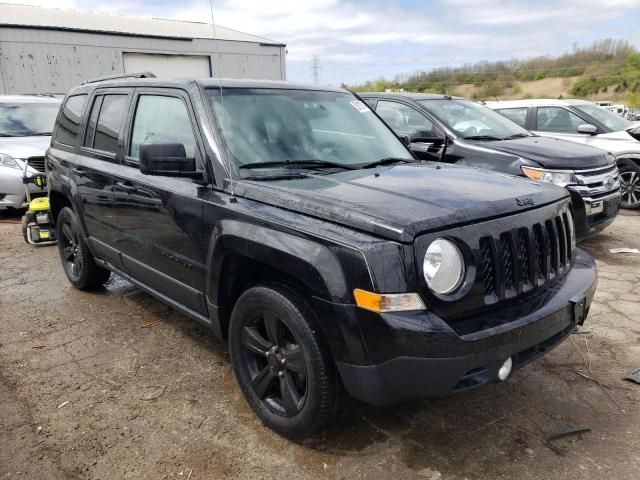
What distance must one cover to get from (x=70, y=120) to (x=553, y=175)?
15.8ft

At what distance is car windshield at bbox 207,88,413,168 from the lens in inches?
119

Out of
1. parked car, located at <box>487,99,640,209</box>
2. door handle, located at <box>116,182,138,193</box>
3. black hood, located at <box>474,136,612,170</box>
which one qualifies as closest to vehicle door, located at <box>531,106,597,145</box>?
parked car, located at <box>487,99,640,209</box>

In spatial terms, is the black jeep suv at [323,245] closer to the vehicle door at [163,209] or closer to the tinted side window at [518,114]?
the vehicle door at [163,209]

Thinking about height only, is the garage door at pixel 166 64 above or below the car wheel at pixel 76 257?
above

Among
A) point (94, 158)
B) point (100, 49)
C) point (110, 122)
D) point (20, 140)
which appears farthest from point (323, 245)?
point (100, 49)

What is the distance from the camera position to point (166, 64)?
22172 mm

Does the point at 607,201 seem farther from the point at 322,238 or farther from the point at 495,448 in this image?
the point at 322,238

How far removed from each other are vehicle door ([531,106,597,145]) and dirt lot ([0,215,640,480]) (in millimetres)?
5132

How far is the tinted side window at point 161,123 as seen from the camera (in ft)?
10.4

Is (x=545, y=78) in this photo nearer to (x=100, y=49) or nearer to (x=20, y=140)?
(x=100, y=49)

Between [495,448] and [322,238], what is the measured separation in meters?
1.37

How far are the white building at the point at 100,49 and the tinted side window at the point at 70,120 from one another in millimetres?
15286

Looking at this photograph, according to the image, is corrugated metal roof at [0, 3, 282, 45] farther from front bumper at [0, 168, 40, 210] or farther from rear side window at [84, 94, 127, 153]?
rear side window at [84, 94, 127, 153]

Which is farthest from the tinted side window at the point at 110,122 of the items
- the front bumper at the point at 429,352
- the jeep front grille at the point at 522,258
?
the jeep front grille at the point at 522,258
